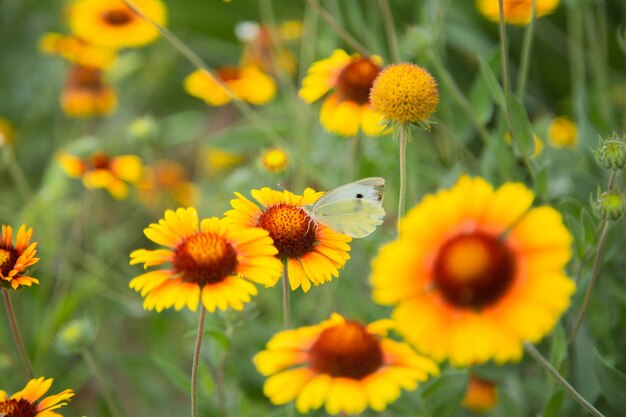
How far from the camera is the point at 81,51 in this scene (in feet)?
4.86

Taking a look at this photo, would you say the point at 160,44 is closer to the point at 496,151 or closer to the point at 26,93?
the point at 26,93

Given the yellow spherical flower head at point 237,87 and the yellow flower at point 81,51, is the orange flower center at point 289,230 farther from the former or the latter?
the yellow flower at point 81,51

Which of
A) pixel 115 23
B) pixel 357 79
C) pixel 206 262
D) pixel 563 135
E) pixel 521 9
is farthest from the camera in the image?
pixel 115 23

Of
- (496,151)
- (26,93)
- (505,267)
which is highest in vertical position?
(26,93)

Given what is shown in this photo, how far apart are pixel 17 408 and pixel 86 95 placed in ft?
3.18

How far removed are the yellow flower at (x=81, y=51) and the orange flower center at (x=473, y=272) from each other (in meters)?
1.15

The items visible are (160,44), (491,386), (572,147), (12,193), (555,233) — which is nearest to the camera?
(555,233)

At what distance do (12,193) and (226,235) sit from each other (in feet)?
4.30

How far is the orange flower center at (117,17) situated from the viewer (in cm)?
143

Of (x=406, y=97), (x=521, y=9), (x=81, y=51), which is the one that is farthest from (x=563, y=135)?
(x=81, y=51)

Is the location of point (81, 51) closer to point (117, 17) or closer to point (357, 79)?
point (117, 17)

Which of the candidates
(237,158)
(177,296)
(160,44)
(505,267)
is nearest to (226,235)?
(177,296)

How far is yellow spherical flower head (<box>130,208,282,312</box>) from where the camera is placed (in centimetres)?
Result: 56

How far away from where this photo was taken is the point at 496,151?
2.90 feet
